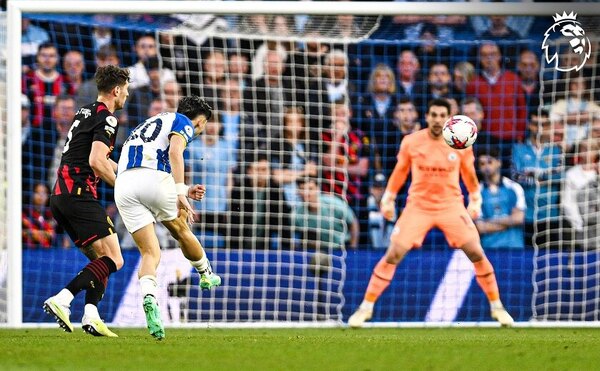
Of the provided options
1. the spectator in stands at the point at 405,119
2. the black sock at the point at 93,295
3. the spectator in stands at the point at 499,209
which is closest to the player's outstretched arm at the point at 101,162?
the black sock at the point at 93,295

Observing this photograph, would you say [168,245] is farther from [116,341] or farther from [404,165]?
[116,341]

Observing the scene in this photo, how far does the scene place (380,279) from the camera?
13.3 metres

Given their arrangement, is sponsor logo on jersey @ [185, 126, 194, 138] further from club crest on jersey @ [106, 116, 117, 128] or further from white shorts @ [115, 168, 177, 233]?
club crest on jersey @ [106, 116, 117, 128]

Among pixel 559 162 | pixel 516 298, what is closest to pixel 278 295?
pixel 516 298

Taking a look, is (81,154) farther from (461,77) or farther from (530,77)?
(530,77)

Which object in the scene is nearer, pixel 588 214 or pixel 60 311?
pixel 60 311

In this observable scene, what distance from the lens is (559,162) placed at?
15.1 m

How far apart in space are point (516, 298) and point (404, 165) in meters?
2.18

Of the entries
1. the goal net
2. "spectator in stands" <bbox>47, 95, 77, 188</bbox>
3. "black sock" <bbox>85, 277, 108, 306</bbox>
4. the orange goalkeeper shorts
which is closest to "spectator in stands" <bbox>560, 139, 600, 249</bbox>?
the goal net

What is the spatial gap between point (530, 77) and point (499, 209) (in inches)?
72.2

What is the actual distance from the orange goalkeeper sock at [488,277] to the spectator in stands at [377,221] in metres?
1.98

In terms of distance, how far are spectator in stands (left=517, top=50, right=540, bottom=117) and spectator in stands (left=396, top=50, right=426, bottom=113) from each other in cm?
125

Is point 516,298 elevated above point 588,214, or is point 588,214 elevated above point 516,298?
point 588,214

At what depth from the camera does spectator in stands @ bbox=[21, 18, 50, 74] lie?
48.7 feet
